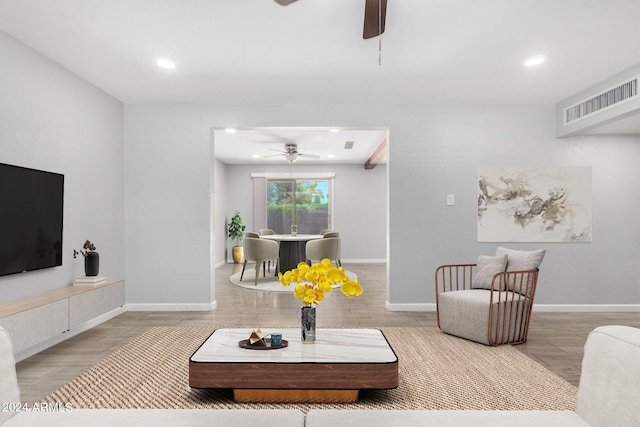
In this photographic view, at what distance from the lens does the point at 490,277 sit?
4086 mm

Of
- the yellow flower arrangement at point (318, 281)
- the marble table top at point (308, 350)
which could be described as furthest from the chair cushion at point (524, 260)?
the yellow flower arrangement at point (318, 281)

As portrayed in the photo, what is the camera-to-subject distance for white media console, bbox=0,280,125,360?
2.79 meters

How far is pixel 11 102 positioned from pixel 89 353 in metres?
2.11

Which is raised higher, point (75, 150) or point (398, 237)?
point (75, 150)

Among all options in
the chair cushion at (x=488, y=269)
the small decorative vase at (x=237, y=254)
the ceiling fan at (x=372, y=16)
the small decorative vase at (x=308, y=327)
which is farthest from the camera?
the small decorative vase at (x=237, y=254)

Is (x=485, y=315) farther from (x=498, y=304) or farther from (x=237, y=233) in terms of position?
(x=237, y=233)

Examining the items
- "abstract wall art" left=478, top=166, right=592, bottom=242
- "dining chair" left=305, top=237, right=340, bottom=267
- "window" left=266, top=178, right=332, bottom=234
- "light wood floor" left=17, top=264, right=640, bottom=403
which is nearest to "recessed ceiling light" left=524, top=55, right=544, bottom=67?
"abstract wall art" left=478, top=166, right=592, bottom=242

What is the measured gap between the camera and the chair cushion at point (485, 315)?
12.1 ft

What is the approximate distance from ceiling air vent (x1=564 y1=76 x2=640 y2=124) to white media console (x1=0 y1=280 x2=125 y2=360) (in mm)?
5296

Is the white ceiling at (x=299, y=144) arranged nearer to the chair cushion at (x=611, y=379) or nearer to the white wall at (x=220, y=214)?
the white wall at (x=220, y=214)

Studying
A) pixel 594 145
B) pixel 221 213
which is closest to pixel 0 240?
pixel 594 145

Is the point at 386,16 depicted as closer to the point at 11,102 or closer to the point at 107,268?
the point at 11,102

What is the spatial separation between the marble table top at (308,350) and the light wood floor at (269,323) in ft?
3.73

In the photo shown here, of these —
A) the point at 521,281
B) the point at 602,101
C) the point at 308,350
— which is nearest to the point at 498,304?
the point at 521,281
